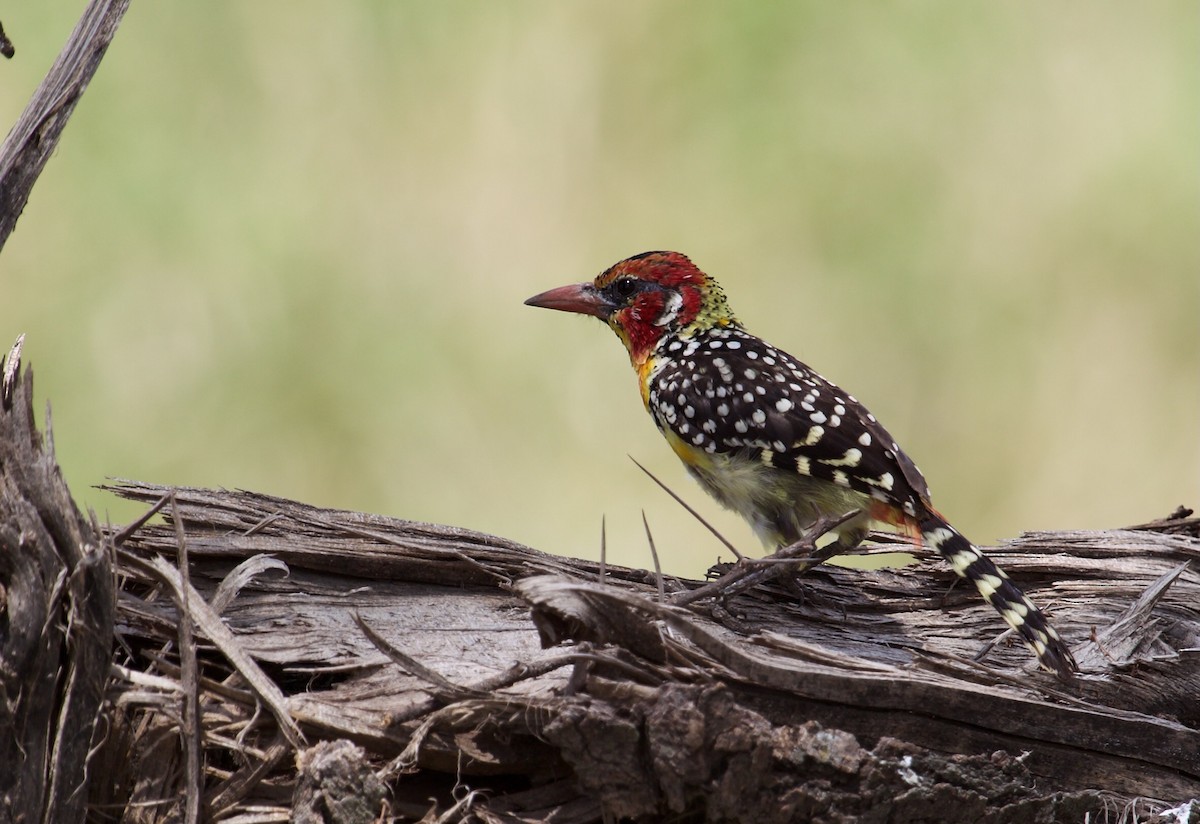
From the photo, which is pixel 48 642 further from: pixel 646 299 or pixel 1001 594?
pixel 646 299

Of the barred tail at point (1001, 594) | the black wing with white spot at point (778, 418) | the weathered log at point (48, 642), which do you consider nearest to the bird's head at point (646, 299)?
the black wing with white spot at point (778, 418)

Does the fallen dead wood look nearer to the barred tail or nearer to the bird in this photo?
the barred tail

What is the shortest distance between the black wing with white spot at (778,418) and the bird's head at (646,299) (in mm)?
279

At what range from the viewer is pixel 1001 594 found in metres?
2.89

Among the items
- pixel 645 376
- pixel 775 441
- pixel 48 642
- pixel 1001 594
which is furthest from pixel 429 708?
pixel 645 376

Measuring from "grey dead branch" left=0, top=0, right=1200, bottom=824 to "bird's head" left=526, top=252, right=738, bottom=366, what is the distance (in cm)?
186

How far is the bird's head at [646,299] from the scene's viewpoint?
430cm

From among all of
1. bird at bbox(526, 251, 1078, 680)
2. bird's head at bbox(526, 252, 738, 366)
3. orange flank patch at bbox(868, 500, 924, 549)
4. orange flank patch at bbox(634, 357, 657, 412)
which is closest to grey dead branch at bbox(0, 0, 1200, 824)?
bird at bbox(526, 251, 1078, 680)

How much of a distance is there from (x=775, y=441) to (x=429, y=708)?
1681mm

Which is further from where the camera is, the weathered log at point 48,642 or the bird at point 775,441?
the bird at point 775,441

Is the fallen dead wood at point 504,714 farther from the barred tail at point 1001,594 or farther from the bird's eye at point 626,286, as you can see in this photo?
the bird's eye at point 626,286

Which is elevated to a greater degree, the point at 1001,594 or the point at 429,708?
the point at 1001,594

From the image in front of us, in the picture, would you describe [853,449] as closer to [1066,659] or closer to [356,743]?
[1066,659]

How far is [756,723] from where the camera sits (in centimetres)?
208
